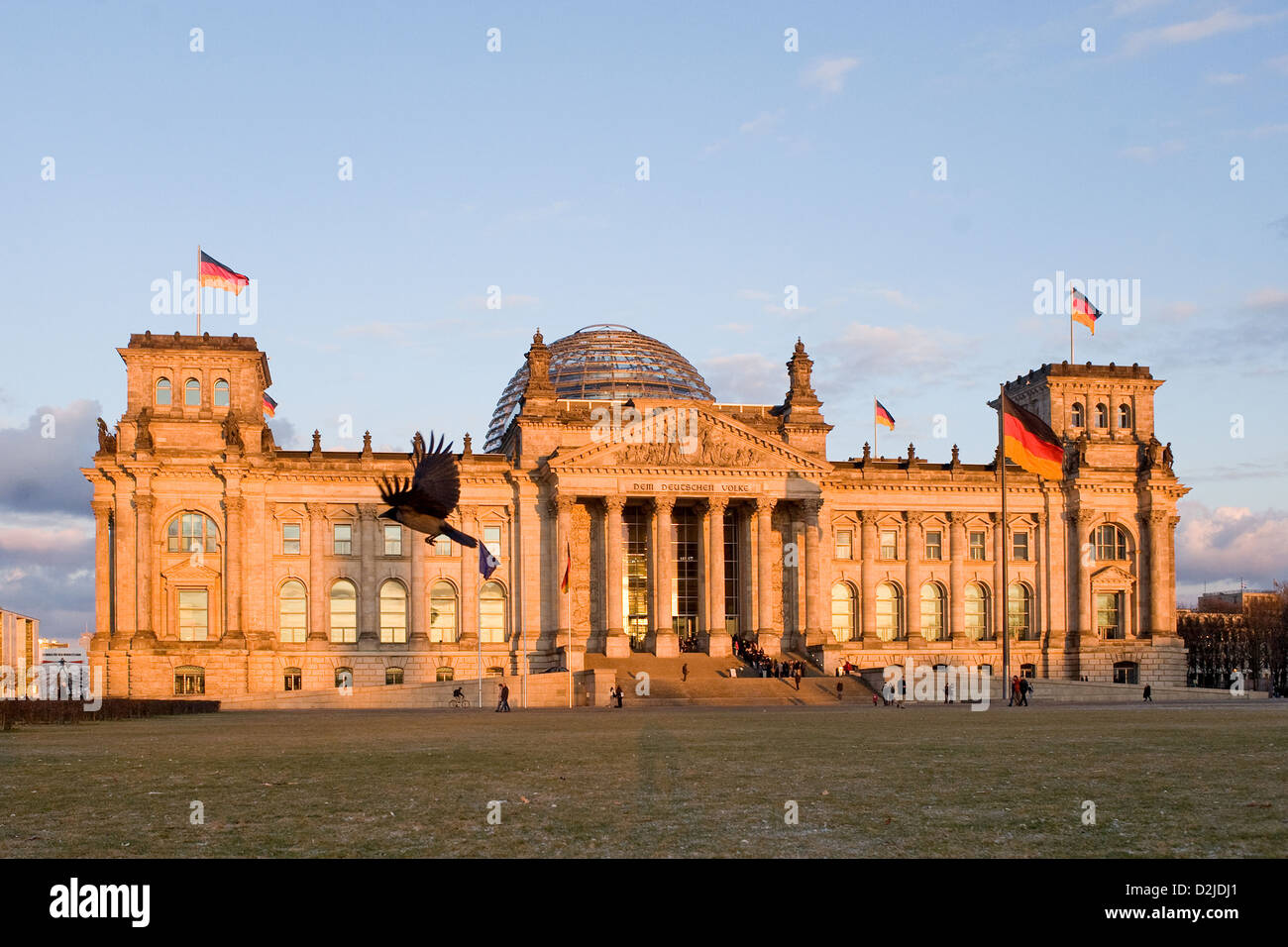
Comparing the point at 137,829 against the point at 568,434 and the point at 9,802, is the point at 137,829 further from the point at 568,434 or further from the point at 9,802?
the point at 568,434

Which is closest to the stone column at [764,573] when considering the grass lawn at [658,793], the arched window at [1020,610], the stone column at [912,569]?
the stone column at [912,569]

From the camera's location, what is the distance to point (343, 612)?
289ft

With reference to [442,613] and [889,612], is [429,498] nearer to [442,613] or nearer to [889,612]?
[442,613]

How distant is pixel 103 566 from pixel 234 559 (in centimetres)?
783

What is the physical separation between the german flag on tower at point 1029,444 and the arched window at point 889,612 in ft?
Answer: 96.7

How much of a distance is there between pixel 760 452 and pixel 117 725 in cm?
4713

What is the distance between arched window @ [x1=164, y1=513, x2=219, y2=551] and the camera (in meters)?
85.0

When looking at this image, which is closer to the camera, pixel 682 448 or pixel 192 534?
pixel 192 534

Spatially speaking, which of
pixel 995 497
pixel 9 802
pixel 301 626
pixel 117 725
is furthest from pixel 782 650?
pixel 9 802

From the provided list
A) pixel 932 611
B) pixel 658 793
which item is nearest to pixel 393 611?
pixel 932 611

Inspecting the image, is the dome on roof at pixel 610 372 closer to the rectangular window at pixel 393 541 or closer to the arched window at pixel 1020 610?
the rectangular window at pixel 393 541

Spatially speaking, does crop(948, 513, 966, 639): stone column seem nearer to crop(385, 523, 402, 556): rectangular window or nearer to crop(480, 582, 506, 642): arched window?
crop(480, 582, 506, 642): arched window

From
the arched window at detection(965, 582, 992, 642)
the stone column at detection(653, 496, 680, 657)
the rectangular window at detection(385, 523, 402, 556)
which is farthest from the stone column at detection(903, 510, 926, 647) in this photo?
the rectangular window at detection(385, 523, 402, 556)
